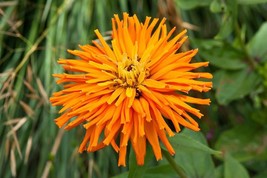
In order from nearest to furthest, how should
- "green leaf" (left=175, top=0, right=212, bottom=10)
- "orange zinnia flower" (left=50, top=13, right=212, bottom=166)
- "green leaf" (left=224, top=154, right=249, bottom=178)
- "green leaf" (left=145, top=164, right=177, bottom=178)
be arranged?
1. "orange zinnia flower" (left=50, top=13, right=212, bottom=166)
2. "green leaf" (left=145, top=164, right=177, bottom=178)
3. "green leaf" (left=224, top=154, right=249, bottom=178)
4. "green leaf" (left=175, top=0, right=212, bottom=10)

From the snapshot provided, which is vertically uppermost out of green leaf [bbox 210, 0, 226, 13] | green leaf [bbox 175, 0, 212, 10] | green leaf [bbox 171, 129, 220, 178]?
green leaf [bbox 175, 0, 212, 10]

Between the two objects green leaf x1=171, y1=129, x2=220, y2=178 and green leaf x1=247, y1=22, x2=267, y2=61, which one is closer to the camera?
green leaf x1=171, y1=129, x2=220, y2=178

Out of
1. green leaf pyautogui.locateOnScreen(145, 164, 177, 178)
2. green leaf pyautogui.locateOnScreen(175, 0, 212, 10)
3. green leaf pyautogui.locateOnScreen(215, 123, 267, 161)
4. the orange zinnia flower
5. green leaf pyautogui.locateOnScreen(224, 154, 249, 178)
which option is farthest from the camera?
green leaf pyautogui.locateOnScreen(215, 123, 267, 161)

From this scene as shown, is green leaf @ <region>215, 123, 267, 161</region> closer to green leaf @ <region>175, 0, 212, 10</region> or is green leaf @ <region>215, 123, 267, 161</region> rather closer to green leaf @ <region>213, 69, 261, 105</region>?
green leaf @ <region>213, 69, 261, 105</region>

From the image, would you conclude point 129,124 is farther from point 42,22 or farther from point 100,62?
point 42,22

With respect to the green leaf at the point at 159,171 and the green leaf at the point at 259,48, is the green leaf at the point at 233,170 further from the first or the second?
the green leaf at the point at 259,48

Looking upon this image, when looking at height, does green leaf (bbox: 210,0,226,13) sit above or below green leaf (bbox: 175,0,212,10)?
below

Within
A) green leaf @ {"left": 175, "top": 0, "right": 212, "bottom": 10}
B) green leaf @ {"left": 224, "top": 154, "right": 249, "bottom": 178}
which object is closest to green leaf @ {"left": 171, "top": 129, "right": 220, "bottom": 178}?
green leaf @ {"left": 224, "top": 154, "right": 249, "bottom": 178}
